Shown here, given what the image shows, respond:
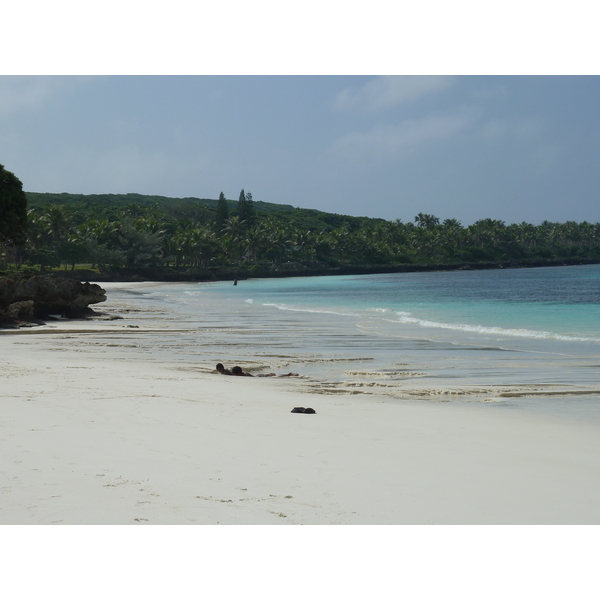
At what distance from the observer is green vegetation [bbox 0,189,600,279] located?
100000 mm

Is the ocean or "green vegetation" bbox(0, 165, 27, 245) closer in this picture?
the ocean

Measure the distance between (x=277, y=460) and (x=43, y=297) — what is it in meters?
22.0

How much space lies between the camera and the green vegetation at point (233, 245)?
100000 mm

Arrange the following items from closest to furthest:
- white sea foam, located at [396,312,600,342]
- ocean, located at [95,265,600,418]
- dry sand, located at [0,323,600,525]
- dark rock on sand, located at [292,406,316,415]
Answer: dry sand, located at [0,323,600,525] → dark rock on sand, located at [292,406,316,415] → ocean, located at [95,265,600,418] → white sea foam, located at [396,312,600,342]

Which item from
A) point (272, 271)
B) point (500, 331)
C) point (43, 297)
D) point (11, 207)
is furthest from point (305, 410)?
point (272, 271)

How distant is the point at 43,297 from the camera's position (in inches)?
1007

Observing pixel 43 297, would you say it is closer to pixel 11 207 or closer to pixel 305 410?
pixel 11 207

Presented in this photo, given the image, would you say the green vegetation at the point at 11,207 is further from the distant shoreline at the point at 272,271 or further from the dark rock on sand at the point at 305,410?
the distant shoreline at the point at 272,271

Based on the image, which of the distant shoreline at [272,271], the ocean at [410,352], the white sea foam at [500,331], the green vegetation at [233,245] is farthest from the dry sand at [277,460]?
the distant shoreline at [272,271]

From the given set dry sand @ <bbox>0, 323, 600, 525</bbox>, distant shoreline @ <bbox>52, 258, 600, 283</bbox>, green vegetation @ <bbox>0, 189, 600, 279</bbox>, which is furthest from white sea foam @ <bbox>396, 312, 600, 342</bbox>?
distant shoreline @ <bbox>52, 258, 600, 283</bbox>

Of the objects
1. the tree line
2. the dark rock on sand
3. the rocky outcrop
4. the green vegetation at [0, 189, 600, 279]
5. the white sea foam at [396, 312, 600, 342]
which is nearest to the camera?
the dark rock on sand

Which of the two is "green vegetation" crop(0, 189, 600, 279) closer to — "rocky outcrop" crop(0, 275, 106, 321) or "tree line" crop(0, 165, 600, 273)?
"tree line" crop(0, 165, 600, 273)

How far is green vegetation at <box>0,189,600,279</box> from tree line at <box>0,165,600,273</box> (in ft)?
0.72

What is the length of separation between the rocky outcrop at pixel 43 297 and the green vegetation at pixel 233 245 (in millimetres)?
44095
